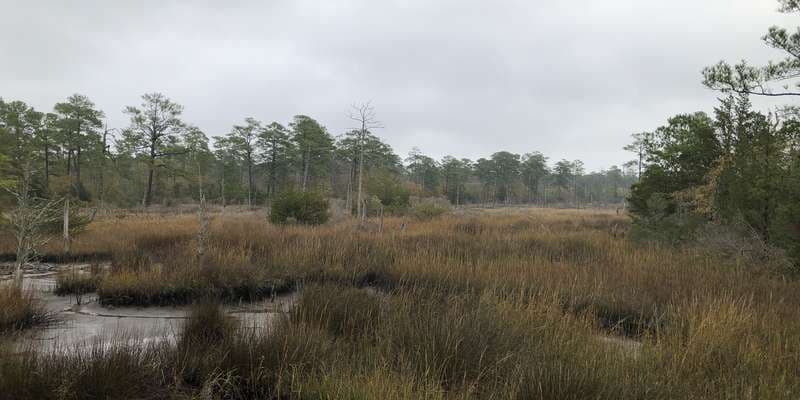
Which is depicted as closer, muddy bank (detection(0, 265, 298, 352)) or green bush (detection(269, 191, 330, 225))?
muddy bank (detection(0, 265, 298, 352))

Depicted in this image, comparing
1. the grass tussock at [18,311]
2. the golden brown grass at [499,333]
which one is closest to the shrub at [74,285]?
the golden brown grass at [499,333]

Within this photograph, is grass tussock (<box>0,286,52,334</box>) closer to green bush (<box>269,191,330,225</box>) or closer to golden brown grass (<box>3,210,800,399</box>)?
golden brown grass (<box>3,210,800,399</box>)

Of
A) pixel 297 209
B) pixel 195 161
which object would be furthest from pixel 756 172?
pixel 195 161

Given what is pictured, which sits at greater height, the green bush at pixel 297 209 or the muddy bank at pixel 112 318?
the green bush at pixel 297 209

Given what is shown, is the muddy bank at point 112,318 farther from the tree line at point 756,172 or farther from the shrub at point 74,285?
the tree line at point 756,172

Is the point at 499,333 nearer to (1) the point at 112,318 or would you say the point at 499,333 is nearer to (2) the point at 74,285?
(1) the point at 112,318

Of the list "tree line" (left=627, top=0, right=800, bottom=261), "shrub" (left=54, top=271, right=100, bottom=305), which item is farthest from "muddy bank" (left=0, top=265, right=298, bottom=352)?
"tree line" (left=627, top=0, right=800, bottom=261)

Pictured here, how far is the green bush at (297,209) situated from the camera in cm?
1742

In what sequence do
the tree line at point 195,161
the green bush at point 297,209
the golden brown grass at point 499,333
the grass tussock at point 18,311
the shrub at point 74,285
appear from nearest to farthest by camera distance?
the golden brown grass at point 499,333, the grass tussock at point 18,311, the shrub at point 74,285, the green bush at point 297,209, the tree line at point 195,161

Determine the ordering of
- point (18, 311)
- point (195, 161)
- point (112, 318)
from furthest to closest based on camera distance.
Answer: point (195, 161)
point (112, 318)
point (18, 311)

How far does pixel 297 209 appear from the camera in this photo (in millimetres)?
17672

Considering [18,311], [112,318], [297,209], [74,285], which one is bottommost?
[112,318]

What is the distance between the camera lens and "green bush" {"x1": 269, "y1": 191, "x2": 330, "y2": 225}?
1742 cm

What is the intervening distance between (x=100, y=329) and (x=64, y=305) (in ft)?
5.65
